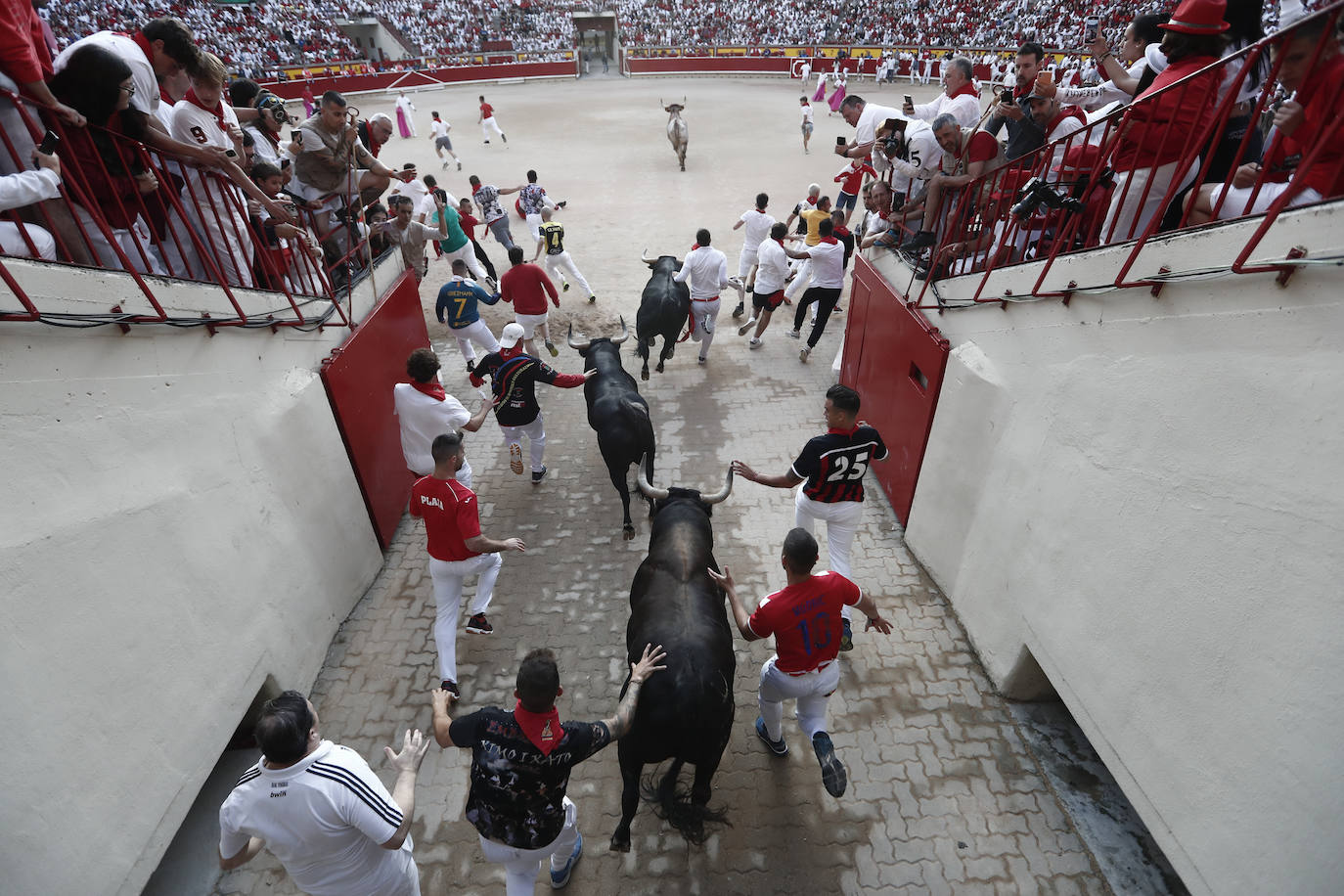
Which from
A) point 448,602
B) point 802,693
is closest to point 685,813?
point 802,693

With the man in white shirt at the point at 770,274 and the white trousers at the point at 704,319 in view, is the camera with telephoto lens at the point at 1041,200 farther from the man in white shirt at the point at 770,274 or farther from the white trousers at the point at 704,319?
the white trousers at the point at 704,319

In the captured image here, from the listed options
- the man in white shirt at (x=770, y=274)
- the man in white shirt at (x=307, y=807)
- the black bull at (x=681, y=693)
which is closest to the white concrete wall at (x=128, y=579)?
the man in white shirt at (x=307, y=807)

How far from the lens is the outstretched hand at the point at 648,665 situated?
10.5 ft

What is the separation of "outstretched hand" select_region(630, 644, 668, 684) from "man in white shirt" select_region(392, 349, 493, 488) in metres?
2.39

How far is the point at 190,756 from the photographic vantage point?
3.36 m

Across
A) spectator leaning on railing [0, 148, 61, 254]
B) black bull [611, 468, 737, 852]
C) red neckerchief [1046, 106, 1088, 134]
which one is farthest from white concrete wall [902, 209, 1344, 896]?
spectator leaning on railing [0, 148, 61, 254]

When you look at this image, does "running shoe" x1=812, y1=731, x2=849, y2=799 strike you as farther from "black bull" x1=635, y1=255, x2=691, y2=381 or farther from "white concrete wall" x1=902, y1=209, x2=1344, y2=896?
"black bull" x1=635, y1=255, x2=691, y2=381

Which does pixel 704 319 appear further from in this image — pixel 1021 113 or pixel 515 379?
pixel 1021 113

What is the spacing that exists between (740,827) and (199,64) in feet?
21.2

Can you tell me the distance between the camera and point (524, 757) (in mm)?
2693

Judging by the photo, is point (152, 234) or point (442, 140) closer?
point (152, 234)

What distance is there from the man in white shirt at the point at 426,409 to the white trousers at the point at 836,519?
2.68 metres

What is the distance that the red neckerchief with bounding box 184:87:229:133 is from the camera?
16.4 ft

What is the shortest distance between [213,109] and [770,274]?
20.8ft
